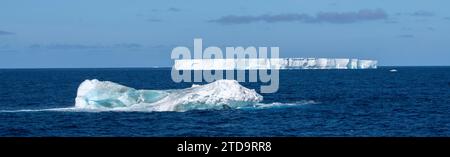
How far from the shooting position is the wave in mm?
41312

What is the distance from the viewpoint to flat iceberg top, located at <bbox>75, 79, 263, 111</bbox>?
41281 mm

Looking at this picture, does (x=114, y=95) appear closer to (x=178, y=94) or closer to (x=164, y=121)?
(x=178, y=94)

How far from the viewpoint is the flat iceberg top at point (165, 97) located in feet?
135

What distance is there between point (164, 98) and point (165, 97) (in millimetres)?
132

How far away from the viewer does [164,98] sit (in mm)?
43719

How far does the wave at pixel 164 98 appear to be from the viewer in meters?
41.3

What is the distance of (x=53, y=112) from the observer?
4347 centimetres

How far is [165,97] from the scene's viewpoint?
4381 centimetres

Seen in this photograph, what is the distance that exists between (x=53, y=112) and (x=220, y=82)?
1233 centimetres
